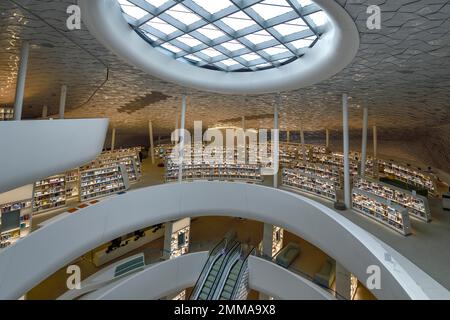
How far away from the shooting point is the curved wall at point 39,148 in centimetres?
435

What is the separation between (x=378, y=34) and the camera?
6348 mm

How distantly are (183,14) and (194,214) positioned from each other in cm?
1150

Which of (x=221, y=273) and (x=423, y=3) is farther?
(x=221, y=273)

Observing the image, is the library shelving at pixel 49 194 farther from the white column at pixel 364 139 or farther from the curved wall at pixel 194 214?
the white column at pixel 364 139

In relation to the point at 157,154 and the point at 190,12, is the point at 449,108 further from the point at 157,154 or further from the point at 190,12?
the point at 157,154

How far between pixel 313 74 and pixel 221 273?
11.4 meters

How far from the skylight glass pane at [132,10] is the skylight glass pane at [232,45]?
138 inches

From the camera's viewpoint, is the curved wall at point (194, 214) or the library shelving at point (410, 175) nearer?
the curved wall at point (194, 214)

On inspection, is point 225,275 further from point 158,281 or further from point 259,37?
point 259,37

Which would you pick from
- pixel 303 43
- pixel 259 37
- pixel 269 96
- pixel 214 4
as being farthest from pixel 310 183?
pixel 214 4

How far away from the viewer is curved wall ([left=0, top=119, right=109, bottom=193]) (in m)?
4.35

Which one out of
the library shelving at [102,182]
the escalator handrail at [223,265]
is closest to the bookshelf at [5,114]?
the library shelving at [102,182]

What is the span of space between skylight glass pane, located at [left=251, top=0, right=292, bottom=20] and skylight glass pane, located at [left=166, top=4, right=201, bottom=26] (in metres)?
2.15

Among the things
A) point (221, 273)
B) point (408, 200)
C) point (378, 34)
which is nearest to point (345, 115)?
point (408, 200)
